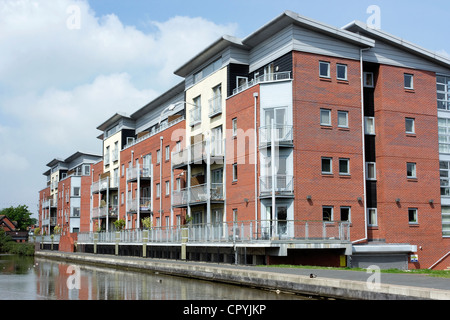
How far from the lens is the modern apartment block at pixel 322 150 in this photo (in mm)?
27234

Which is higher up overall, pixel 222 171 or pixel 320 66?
pixel 320 66

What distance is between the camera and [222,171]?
32.6 meters

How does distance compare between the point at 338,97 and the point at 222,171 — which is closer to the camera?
the point at 338,97

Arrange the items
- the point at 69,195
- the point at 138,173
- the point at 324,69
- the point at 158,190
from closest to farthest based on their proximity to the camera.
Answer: the point at 324,69 < the point at 158,190 < the point at 138,173 < the point at 69,195

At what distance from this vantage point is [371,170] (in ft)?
98.3

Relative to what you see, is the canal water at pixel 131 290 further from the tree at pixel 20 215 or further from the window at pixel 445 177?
the tree at pixel 20 215

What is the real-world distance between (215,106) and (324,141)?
765 cm

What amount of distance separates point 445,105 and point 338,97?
7394 millimetres

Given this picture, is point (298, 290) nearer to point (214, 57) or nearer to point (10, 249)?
point (214, 57)

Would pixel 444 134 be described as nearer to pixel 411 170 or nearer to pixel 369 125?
pixel 411 170

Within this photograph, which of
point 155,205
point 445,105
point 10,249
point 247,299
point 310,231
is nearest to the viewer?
point 247,299

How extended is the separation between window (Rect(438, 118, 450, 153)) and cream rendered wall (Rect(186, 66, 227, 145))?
12.1 m

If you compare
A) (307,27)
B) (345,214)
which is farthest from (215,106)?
(345,214)

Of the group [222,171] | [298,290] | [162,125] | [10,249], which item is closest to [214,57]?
[222,171]
